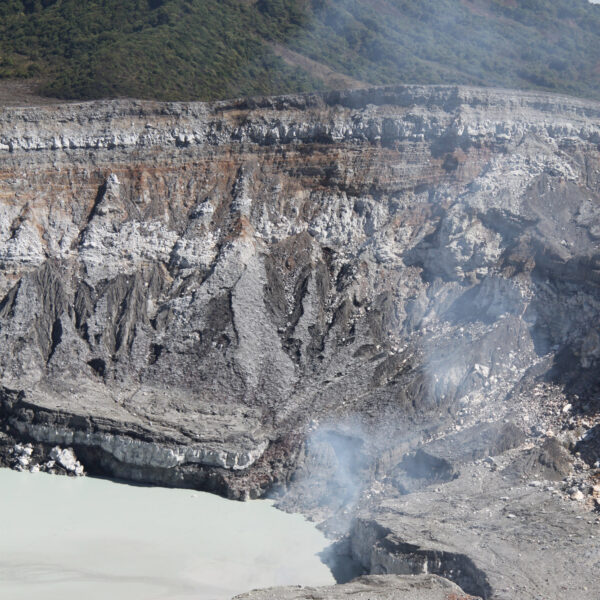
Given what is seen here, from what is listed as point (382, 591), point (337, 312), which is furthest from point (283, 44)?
point (382, 591)

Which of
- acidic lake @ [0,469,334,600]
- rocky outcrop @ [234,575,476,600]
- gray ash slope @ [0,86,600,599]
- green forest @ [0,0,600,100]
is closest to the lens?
rocky outcrop @ [234,575,476,600]

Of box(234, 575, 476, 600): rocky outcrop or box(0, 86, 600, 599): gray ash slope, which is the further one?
box(0, 86, 600, 599): gray ash slope

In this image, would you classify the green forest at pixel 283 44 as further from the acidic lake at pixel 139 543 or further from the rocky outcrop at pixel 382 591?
the rocky outcrop at pixel 382 591

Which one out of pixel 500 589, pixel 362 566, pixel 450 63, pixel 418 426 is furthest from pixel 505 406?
pixel 450 63

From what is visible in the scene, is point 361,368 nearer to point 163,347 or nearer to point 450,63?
point 163,347

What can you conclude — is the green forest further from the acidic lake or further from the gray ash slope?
the acidic lake

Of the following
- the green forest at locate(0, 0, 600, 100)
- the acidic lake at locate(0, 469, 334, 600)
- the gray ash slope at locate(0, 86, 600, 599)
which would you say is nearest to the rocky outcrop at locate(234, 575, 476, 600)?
the gray ash slope at locate(0, 86, 600, 599)

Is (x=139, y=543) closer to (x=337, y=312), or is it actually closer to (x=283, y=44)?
A: (x=337, y=312)

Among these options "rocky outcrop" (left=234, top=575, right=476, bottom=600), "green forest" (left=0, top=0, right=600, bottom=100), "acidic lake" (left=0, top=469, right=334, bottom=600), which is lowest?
"acidic lake" (left=0, top=469, right=334, bottom=600)
